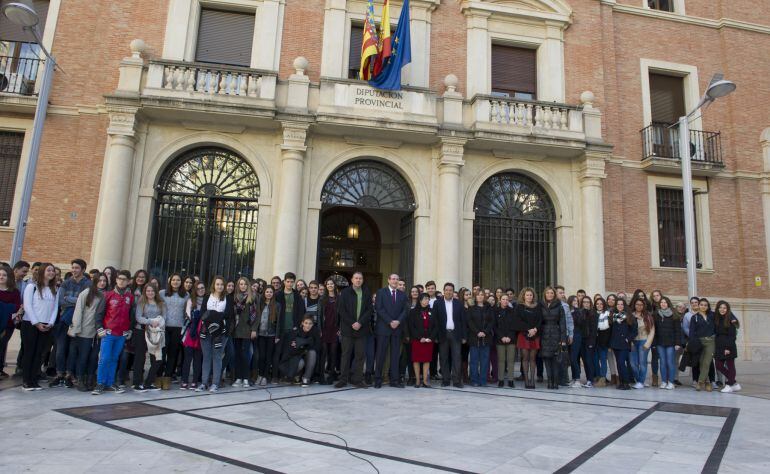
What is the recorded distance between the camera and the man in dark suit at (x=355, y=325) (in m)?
8.01

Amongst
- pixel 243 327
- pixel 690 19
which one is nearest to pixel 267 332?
pixel 243 327

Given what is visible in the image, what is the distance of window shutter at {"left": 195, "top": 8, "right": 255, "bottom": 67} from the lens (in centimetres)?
1348

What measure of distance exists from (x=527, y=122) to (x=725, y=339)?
678 centimetres

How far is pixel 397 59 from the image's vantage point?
12.5 meters

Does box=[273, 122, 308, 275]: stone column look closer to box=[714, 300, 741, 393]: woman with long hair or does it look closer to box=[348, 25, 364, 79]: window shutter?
box=[348, 25, 364, 79]: window shutter

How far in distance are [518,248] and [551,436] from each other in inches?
353

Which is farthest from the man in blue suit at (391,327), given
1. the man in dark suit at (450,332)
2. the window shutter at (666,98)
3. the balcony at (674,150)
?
the window shutter at (666,98)

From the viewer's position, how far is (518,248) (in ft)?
44.2

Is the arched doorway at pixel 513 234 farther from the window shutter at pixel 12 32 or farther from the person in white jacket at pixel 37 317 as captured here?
the window shutter at pixel 12 32

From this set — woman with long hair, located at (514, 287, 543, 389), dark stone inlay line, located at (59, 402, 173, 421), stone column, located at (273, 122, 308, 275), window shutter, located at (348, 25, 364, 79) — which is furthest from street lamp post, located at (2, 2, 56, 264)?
woman with long hair, located at (514, 287, 543, 389)

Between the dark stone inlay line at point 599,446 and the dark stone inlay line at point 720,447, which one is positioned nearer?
the dark stone inlay line at point 599,446

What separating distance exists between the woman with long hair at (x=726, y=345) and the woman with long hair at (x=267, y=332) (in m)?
7.73

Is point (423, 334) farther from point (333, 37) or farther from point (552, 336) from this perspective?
point (333, 37)

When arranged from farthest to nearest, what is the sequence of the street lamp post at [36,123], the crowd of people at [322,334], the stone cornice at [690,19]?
1. the stone cornice at [690,19]
2. the street lamp post at [36,123]
3. the crowd of people at [322,334]
